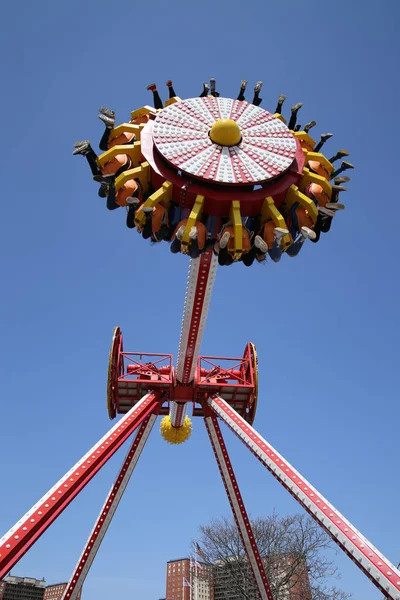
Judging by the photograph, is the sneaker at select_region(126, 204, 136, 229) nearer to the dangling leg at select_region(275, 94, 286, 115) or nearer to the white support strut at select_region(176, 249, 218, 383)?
the white support strut at select_region(176, 249, 218, 383)

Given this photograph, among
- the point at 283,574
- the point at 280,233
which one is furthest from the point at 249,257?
the point at 283,574

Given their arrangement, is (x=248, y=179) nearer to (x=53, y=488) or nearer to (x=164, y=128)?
(x=164, y=128)

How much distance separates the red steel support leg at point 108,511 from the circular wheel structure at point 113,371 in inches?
46.4

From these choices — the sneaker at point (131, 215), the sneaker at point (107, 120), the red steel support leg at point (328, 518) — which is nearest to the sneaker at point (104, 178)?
the sneaker at point (131, 215)

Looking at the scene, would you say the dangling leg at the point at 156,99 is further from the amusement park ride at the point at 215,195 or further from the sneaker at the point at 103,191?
the sneaker at the point at 103,191

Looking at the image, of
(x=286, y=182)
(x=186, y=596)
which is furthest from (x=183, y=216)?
(x=186, y=596)

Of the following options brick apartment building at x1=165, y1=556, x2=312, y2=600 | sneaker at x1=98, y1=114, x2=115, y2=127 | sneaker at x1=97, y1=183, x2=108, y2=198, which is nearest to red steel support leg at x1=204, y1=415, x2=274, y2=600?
sneaker at x1=97, y1=183, x2=108, y2=198

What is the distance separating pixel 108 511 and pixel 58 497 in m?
4.95

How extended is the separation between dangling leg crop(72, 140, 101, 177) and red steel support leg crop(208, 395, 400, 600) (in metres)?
7.36

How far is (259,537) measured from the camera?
2441cm

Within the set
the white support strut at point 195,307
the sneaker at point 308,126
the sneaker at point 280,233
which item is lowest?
the sneaker at point 280,233

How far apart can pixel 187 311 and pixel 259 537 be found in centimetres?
1693

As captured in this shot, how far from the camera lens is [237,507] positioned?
15.3m

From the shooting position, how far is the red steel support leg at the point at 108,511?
13445 millimetres
